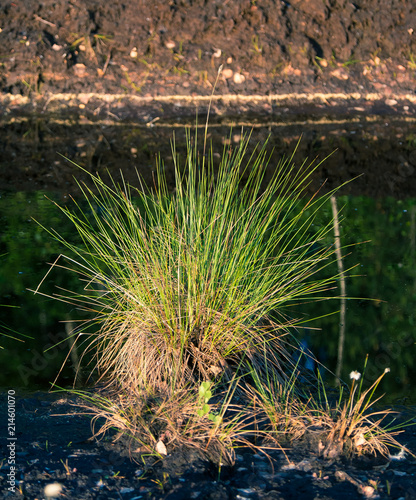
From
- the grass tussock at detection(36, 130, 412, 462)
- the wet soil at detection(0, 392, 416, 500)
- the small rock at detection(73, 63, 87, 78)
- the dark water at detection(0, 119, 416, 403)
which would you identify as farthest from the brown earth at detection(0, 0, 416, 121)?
the wet soil at detection(0, 392, 416, 500)

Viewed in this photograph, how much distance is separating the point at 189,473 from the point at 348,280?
2277 mm

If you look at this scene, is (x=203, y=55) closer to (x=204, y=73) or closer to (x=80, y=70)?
(x=204, y=73)

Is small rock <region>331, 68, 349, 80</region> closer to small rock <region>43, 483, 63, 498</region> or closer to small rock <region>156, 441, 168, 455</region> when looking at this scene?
small rock <region>156, 441, 168, 455</region>

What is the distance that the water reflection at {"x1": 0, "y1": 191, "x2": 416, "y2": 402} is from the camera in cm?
316

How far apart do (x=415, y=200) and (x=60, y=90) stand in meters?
4.95

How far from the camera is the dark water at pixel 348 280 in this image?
3.19 m

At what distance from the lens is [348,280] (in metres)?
4.11

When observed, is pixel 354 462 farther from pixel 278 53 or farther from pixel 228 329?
pixel 278 53

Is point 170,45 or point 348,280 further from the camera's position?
point 170,45

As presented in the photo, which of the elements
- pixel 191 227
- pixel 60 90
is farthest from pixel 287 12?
pixel 191 227

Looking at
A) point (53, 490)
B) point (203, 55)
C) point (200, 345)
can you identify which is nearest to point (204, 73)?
point (203, 55)

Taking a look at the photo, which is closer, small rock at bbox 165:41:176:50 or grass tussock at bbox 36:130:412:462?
grass tussock at bbox 36:130:412:462

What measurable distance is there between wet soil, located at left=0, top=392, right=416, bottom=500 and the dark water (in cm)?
73
